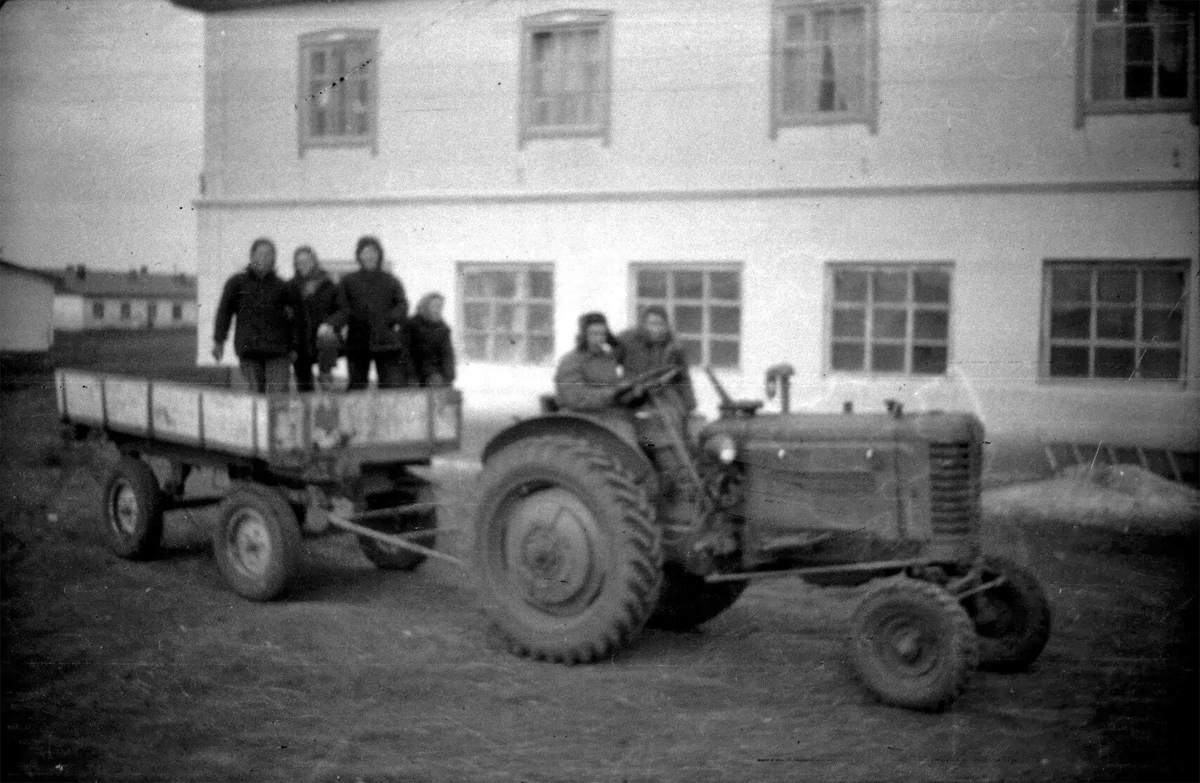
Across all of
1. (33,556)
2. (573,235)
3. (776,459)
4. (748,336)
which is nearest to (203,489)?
(33,556)

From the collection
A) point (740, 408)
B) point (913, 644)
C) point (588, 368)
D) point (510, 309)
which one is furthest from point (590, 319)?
point (913, 644)

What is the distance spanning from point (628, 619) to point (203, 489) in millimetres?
4100

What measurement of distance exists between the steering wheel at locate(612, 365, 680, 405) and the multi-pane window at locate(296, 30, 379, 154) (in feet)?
4.89

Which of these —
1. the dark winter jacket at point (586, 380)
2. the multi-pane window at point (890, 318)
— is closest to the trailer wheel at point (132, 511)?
the dark winter jacket at point (586, 380)

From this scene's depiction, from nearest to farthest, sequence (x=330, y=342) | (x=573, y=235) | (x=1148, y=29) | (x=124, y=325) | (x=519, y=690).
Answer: (x=1148, y=29), (x=519, y=690), (x=124, y=325), (x=573, y=235), (x=330, y=342)

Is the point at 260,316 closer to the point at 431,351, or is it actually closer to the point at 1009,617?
the point at 431,351

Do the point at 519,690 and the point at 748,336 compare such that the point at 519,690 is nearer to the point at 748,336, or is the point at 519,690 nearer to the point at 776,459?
the point at 776,459

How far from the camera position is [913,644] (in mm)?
4270

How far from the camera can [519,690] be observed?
452 centimetres

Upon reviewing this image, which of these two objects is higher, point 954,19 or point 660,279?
point 954,19

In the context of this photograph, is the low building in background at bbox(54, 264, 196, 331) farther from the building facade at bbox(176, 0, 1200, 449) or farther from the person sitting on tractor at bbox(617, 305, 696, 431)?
the person sitting on tractor at bbox(617, 305, 696, 431)

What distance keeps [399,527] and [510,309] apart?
58.4 inches

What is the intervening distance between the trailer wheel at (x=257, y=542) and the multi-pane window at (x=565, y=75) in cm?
221

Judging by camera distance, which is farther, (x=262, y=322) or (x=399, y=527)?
(x=399, y=527)
